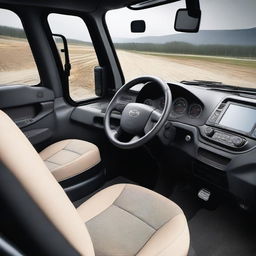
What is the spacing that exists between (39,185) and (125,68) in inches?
100

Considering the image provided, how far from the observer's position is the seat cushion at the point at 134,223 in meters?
1.12

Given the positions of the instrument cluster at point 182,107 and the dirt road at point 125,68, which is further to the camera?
the dirt road at point 125,68

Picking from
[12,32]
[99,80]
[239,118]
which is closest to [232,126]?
[239,118]

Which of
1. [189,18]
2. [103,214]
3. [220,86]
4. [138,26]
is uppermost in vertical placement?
[189,18]

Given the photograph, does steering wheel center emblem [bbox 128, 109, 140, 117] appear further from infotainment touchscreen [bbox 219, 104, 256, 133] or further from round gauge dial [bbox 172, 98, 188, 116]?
infotainment touchscreen [bbox 219, 104, 256, 133]

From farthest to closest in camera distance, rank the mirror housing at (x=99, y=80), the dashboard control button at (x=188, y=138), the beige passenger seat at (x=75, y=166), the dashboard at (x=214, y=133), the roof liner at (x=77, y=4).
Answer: the mirror housing at (x=99, y=80) < the roof liner at (x=77, y=4) < the beige passenger seat at (x=75, y=166) < the dashboard control button at (x=188, y=138) < the dashboard at (x=214, y=133)

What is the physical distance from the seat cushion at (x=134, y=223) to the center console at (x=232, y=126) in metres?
Answer: 0.53

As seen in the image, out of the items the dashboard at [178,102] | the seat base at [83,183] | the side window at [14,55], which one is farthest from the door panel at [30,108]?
the dashboard at [178,102]

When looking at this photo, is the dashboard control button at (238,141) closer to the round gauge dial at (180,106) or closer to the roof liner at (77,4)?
the round gauge dial at (180,106)

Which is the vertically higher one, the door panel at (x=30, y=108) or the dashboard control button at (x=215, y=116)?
the dashboard control button at (x=215, y=116)

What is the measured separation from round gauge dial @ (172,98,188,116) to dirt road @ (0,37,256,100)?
9.5 inches

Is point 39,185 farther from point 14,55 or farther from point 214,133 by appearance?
point 14,55

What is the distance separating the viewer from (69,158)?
80.0 inches

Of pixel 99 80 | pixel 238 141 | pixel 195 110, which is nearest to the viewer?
pixel 238 141
